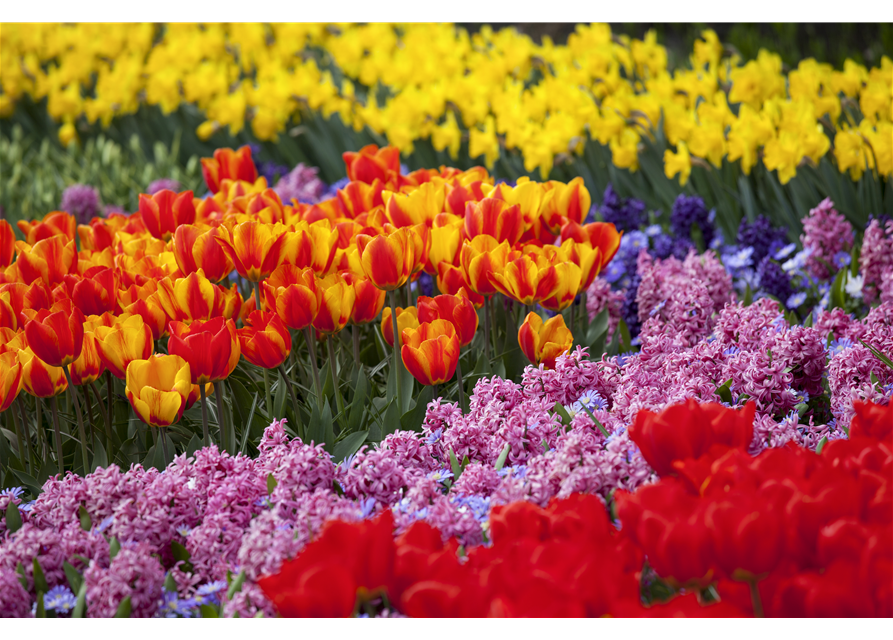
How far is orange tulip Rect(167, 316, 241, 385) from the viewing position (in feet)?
4.71

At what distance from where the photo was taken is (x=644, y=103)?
3525 millimetres

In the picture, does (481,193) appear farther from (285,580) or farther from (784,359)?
(285,580)

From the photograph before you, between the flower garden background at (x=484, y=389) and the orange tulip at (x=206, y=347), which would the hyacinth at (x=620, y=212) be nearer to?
the flower garden background at (x=484, y=389)

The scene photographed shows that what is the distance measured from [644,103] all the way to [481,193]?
170 centimetres

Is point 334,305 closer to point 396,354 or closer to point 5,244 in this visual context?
point 396,354

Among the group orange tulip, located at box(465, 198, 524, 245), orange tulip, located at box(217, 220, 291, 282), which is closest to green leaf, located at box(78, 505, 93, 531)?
orange tulip, located at box(217, 220, 291, 282)

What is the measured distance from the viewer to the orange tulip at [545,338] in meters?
1.78

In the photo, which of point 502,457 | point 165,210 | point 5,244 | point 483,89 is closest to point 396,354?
point 502,457

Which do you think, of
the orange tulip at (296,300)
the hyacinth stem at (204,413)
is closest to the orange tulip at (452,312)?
the orange tulip at (296,300)

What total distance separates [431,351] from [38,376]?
0.76m

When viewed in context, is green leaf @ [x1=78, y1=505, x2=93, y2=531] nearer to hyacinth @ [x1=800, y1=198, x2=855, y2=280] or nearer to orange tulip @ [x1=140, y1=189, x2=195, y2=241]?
orange tulip @ [x1=140, y1=189, x2=195, y2=241]

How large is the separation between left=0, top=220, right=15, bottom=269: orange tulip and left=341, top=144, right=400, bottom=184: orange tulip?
37.2 inches

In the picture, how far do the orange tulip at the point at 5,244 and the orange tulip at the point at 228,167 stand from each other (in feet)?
2.71
